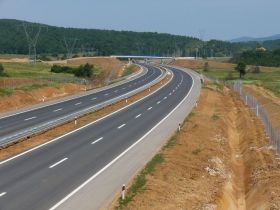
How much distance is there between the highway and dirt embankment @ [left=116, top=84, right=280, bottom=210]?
3066 millimetres

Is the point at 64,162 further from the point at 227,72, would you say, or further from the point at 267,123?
the point at 227,72

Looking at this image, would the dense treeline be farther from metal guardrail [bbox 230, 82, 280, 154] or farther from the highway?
the highway

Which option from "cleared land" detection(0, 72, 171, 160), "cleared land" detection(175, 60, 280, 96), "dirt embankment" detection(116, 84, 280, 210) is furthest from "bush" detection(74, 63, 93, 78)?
"dirt embankment" detection(116, 84, 280, 210)

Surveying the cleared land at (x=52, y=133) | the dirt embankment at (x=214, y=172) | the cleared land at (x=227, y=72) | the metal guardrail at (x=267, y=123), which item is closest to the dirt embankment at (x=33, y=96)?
the cleared land at (x=52, y=133)

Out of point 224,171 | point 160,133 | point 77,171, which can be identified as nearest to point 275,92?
point 160,133

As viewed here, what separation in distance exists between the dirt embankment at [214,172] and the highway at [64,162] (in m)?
3.07

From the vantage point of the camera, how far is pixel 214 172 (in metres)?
29.2

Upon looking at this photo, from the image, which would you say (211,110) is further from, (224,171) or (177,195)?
(177,195)

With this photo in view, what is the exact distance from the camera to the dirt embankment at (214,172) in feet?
75.7

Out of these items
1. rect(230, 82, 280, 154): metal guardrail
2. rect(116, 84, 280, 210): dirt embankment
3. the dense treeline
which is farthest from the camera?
the dense treeline

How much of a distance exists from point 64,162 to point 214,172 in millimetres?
7926

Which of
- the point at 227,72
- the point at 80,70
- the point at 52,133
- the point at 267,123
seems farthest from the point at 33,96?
the point at 227,72

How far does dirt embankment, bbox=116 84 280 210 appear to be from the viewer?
909 inches

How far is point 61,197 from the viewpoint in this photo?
21.6 metres
